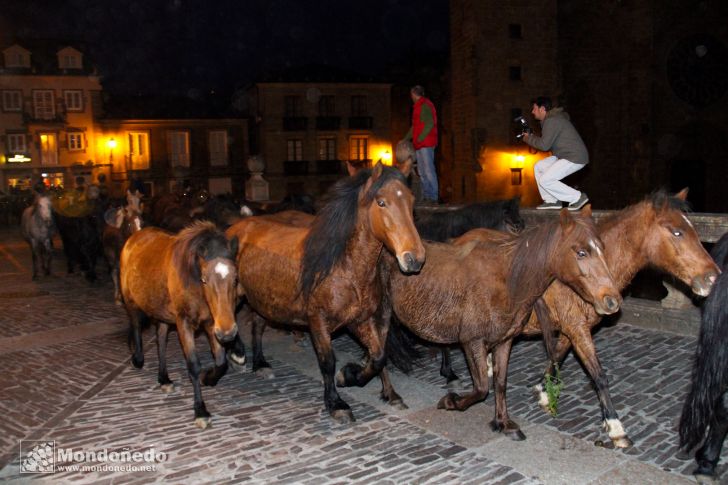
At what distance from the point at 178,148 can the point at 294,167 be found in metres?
9.59

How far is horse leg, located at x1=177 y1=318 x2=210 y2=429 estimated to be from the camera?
625cm

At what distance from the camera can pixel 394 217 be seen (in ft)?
18.5

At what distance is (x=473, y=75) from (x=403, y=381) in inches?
1094

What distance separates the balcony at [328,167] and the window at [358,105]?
444cm

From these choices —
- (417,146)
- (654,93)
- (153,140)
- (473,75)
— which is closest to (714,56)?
(654,93)

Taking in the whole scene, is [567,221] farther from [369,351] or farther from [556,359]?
[369,351]

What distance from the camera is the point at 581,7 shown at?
108ft

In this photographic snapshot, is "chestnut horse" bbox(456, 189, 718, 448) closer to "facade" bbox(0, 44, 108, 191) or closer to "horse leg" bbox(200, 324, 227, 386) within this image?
"horse leg" bbox(200, 324, 227, 386)

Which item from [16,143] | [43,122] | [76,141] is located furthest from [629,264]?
[16,143]

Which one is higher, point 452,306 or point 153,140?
point 153,140

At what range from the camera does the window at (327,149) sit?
160 feet

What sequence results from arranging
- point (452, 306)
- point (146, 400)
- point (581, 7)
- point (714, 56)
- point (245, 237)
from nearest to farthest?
point (452, 306) → point (146, 400) → point (245, 237) → point (714, 56) → point (581, 7)

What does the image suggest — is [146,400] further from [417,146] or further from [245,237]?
[417,146]

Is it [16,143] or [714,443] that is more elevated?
[16,143]
